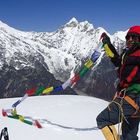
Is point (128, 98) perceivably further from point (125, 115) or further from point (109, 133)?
point (109, 133)

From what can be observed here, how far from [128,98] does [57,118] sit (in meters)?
3.57

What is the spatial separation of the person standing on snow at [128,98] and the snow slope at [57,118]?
1.99 m

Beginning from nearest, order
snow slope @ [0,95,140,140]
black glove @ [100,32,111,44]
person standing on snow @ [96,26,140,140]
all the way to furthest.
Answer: person standing on snow @ [96,26,140,140]
black glove @ [100,32,111,44]
snow slope @ [0,95,140,140]

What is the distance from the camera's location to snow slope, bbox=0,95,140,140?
10.8 metres

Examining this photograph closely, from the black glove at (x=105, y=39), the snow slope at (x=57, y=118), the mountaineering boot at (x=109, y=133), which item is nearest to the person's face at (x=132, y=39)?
the black glove at (x=105, y=39)

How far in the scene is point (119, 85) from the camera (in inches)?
356

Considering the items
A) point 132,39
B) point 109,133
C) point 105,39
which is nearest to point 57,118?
point 109,133

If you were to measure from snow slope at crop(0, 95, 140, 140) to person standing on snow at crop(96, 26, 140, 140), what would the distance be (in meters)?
1.99

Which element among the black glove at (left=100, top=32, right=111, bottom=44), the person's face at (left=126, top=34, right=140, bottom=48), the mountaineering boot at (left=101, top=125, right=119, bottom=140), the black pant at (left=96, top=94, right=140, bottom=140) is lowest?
the mountaineering boot at (left=101, top=125, right=119, bottom=140)

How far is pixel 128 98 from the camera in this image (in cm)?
873

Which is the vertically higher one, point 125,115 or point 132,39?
point 132,39

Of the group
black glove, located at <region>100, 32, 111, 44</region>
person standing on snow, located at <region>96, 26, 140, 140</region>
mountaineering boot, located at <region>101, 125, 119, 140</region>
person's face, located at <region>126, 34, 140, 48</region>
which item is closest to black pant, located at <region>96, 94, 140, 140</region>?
person standing on snow, located at <region>96, 26, 140, 140</region>

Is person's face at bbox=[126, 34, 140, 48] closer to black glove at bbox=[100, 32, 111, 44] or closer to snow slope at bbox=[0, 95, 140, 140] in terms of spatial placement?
black glove at bbox=[100, 32, 111, 44]

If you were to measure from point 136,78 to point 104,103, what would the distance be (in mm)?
6238
